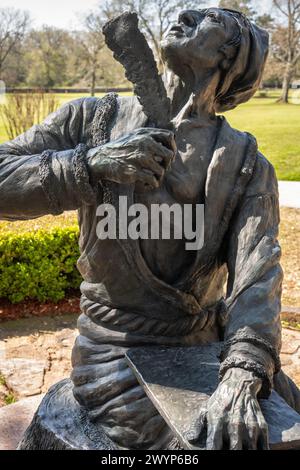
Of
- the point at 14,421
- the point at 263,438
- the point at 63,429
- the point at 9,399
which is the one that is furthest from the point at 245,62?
the point at 9,399

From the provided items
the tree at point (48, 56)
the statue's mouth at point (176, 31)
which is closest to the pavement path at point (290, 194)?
the statue's mouth at point (176, 31)

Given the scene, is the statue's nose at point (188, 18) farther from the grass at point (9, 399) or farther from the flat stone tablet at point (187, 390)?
the grass at point (9, 399)

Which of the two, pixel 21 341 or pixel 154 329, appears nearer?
pixel 154 329

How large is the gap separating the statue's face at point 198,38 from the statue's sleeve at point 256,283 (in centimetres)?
42

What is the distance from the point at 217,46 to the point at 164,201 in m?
0.56

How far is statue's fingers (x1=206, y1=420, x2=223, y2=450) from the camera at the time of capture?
1511mm

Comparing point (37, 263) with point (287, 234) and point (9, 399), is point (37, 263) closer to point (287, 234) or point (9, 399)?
point (9, 399)

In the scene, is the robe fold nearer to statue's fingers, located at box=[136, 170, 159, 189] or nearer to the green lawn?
statue's fingers, located at box=[136, 170, 159, 189]

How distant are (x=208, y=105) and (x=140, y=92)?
283 mm

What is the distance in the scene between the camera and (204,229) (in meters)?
2.03

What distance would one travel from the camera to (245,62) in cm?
196
